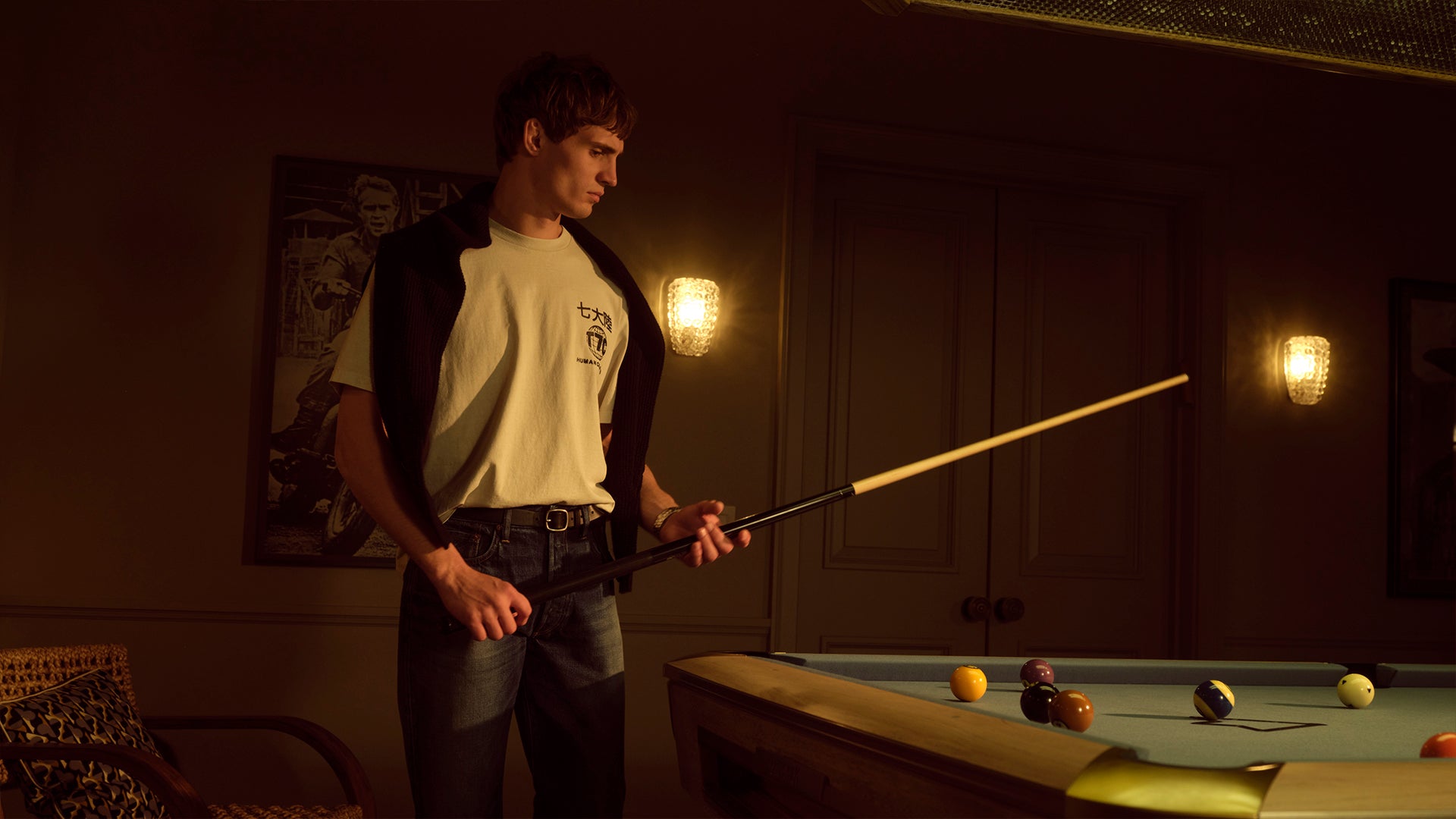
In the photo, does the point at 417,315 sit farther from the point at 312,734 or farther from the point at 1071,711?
the point at 312,734

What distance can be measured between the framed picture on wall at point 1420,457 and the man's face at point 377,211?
3.46 meters

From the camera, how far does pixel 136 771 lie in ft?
6.66

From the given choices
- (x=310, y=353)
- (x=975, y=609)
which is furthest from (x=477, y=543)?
(x=975, y=609)

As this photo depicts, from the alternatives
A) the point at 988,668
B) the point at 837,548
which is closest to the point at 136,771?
the point at 988,668

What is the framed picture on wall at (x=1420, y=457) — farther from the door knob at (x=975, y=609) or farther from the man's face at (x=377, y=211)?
the man's face at (x=377, y=211)

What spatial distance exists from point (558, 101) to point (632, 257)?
164 centimetres

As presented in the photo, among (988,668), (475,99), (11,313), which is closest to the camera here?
(988,668)

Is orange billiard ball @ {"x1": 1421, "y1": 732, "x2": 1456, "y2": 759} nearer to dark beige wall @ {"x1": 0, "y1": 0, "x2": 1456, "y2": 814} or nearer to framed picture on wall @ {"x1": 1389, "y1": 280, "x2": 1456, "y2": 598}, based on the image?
dark beige wall @ {"x1": 0, "y1": 0, "x2": 1456, "y2": 814}

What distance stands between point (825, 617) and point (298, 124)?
7.06 ft

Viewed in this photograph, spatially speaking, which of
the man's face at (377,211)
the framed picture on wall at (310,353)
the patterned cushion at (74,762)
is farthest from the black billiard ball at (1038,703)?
the man's face at (377,211)

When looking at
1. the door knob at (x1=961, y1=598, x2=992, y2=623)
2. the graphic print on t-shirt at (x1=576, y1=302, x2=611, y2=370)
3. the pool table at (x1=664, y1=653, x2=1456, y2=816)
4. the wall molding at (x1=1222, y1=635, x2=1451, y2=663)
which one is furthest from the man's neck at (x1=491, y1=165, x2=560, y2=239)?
the wall molding at (x1=1222, y1=635, x2=1451, y2=663)

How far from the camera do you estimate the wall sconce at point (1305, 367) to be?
3.99 metres

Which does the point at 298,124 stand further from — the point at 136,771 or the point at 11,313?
the point at 136,771

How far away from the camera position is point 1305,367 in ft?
13.1
